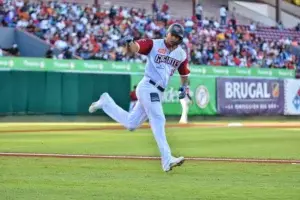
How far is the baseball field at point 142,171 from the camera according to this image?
8.40m

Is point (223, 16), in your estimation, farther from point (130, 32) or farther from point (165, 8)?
point (130, 32)

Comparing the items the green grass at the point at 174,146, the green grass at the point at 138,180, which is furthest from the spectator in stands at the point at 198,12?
the green grass at the point at 138,180

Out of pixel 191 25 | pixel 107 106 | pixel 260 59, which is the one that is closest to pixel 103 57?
pixel 191 25

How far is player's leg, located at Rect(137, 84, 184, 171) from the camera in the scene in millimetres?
10562

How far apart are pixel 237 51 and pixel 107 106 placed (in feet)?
107

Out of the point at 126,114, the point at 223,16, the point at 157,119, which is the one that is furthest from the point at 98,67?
the point at 157,119

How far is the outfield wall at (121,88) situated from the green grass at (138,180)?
1966 cm

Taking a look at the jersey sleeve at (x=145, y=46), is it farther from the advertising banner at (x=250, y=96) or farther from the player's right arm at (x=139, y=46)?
the advertising banner at (x=250, y=96)

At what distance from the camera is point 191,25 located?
146 ft

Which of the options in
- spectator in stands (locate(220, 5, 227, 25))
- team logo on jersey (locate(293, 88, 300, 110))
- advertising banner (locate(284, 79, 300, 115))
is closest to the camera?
advertising banner (locate(284, 79, 300, 115))

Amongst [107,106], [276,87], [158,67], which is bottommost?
[276,87]

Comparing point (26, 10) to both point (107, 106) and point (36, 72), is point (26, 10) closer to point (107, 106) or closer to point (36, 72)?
point (36, 72)

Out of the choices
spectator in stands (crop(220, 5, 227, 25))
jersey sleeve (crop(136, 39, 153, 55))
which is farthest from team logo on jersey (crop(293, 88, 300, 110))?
jersey sleeve (crop(136, 39, 153, 55))

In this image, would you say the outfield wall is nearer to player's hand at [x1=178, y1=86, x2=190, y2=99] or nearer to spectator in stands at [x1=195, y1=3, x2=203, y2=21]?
spectator in stands at [x1=195, y1=3, x2=203, y2=21]
